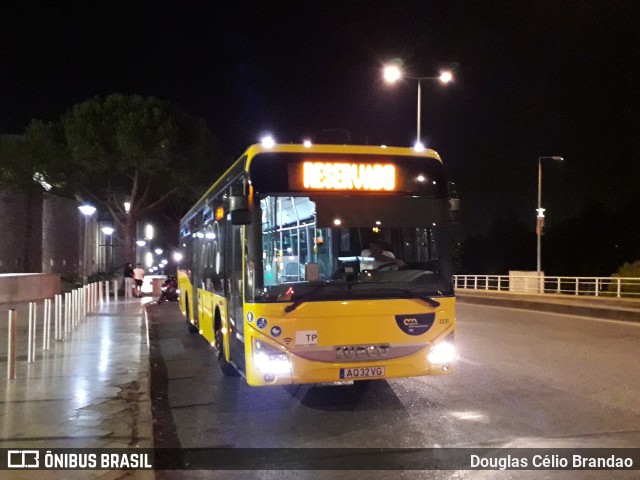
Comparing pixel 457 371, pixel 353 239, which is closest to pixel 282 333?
pixel 353 239

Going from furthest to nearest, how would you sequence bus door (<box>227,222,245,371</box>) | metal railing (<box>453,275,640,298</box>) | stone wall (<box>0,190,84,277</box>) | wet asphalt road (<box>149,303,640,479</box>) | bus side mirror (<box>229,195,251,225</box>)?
stone wall (<box>0,190,84,277</box>)
metal railing (<box>453,275,640,298</box>)
bus door (<box>227,222,245,371</box>)
bus side mirror (<box>229,195,251,225</box>)
wet asphalt road (<box>149,303,640,479</box>)

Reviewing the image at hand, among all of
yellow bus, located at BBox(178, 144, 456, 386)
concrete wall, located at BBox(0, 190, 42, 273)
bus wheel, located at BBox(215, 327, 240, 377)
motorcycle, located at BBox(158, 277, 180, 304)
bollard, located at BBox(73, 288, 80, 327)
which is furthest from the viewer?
concrete wall, located at BBox(0, 190, 42, 273)

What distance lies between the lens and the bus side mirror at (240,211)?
7.55m

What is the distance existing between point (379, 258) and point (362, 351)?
1.11 m

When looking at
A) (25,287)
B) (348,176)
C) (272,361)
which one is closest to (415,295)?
(348,176)

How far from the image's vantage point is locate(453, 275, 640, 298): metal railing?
95.9ft

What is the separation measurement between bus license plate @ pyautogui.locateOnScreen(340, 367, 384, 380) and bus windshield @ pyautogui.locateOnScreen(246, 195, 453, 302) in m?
0.85

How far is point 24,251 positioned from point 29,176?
178 inches

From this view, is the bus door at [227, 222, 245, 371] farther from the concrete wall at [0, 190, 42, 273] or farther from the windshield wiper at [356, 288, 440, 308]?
the concrete wall at [0, 190, 42, 273]

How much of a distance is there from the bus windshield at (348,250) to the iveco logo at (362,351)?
59 cm

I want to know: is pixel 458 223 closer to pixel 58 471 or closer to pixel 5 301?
pixel 58 471

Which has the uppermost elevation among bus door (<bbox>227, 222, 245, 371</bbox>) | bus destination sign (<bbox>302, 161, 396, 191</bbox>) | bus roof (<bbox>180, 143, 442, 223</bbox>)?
bus roof (<bbox>180, 143, 442, 223</bbox>)

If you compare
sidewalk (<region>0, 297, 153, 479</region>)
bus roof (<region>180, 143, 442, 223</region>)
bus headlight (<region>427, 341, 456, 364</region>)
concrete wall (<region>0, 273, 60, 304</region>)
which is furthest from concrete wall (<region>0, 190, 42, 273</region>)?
bus headlight (<region>427, 341, 456, 364</region>)

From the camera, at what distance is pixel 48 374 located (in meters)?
9.97
